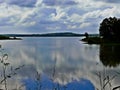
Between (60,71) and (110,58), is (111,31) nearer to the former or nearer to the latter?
(110,58)

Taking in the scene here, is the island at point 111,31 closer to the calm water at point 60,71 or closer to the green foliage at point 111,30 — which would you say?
the green foliage at point 111,30

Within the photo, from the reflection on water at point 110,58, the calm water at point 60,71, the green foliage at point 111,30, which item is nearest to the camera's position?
the calm water at point 60,71

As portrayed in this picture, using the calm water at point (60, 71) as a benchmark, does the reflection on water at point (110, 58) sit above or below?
below

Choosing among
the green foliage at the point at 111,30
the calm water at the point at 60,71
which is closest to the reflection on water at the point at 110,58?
the calm water at the point at 60,71

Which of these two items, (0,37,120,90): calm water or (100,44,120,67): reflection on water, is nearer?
(0,37,120,90): calm water

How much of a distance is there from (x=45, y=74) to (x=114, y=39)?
211ft

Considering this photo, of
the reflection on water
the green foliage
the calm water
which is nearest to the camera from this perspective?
the calm water

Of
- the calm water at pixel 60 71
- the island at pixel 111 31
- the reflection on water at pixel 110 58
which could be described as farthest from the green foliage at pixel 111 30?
the calm water at pixel 60 71

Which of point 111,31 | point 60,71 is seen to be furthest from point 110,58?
point 111,31

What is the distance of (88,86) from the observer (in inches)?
634

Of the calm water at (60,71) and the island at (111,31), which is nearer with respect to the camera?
the calm water at (60,71)

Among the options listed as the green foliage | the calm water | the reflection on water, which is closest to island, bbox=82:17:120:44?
the green foliage

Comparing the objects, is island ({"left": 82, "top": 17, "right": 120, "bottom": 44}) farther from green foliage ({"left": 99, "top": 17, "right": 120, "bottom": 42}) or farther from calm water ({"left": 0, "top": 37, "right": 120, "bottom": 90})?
calm water ({"left": 0, "top": 37, "right": 120, "bottom": 90})

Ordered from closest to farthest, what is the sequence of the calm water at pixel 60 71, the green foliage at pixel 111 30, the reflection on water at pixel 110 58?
the calm water at pixel 60 71
the reflection on water at pixel 110 58
the green foliage at pixel 111 30
